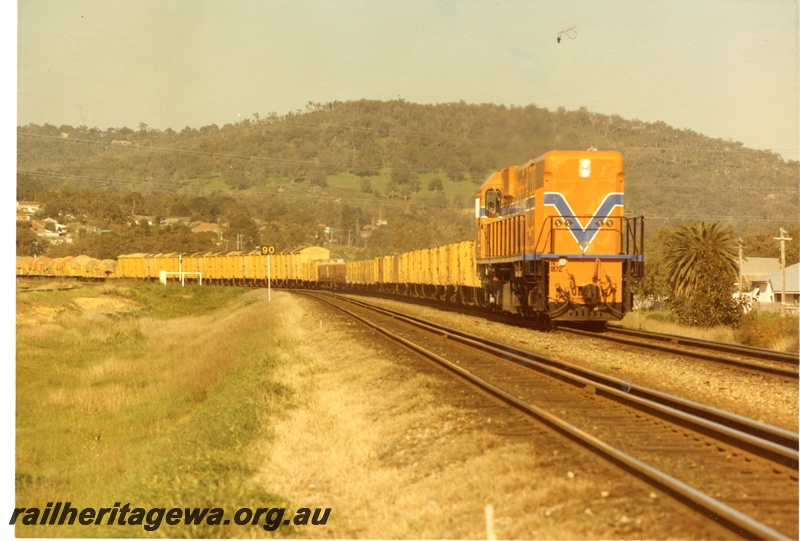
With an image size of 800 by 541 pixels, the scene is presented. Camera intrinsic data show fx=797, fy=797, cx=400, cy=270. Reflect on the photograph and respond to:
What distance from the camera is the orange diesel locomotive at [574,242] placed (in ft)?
65.6

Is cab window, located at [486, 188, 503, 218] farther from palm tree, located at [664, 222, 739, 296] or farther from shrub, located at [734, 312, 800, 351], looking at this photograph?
palm tree, located at [664, 222, 739, 296]

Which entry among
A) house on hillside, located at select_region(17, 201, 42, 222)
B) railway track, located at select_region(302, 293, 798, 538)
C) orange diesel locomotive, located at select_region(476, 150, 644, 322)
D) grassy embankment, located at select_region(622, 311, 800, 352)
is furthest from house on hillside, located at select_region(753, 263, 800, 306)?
house on hillside, located at select_region(17, 201, 42, 222)

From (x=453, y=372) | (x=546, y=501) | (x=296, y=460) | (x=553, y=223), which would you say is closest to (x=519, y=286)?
(x=553, y=223)

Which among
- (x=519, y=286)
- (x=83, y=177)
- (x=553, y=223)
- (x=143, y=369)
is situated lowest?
(x=143, y=369)

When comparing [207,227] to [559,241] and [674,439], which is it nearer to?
[559,241]

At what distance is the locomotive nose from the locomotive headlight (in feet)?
10.1

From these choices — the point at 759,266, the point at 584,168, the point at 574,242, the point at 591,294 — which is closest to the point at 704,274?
the point at 584,168

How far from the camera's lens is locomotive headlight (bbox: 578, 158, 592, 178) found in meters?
20.9

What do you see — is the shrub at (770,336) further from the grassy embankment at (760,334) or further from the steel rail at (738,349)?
the steel rail at (738,349)

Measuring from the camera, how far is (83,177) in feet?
630

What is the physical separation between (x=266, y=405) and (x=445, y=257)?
2721 centimetres

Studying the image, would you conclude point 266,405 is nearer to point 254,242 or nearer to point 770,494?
point 770,494

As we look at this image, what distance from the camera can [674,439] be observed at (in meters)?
8.30

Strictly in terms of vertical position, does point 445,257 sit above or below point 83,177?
below
